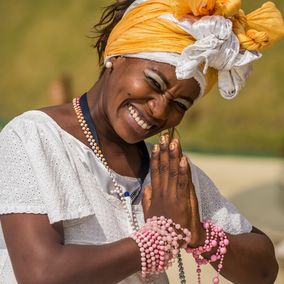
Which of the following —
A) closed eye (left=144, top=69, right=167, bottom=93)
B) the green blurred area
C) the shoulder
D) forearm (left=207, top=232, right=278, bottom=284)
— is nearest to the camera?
the shoulder

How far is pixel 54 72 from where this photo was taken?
1571 centimetres

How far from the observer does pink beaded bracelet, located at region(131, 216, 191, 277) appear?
2725 mm

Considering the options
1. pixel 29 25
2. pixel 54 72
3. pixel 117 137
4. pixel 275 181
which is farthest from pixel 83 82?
pixel 117 137

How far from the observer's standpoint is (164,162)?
2.83 metres

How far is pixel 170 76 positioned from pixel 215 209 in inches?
24.6

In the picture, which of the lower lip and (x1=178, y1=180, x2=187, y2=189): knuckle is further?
the lower lip

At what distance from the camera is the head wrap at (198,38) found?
2.93 meters

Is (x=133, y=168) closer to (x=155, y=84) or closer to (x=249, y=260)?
(x=155, y=84)

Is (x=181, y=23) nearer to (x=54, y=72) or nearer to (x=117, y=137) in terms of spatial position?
(x=117, y=137)

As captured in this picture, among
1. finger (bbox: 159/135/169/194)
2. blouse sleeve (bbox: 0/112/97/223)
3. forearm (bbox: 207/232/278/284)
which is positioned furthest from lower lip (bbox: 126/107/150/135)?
forearm (bbox: 207/232/278/284)

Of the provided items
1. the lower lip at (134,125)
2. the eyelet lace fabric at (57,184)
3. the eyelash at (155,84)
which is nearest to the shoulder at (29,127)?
the eyelet lace fabric at (57,184)

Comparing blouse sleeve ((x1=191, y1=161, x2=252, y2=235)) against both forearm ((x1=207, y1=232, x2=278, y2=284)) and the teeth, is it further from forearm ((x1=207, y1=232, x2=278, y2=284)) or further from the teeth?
the teeth

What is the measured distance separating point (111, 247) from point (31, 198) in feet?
0.96

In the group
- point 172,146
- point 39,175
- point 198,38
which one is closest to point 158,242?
point 172,146
